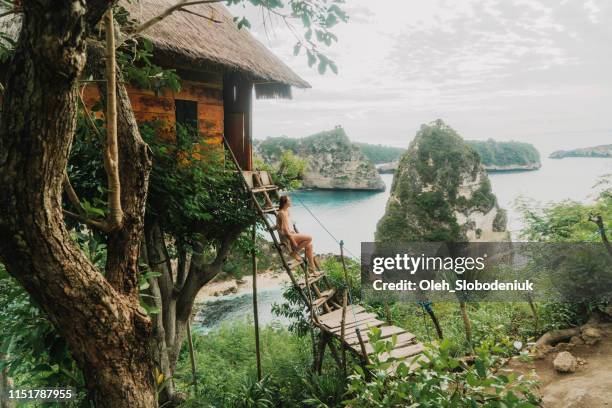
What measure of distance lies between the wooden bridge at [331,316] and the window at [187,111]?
1124 millimetres

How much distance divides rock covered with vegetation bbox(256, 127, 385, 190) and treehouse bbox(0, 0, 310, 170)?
1868 inches

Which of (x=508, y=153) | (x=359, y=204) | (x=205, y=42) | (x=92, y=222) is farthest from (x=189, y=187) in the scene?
(x=508, y=153)

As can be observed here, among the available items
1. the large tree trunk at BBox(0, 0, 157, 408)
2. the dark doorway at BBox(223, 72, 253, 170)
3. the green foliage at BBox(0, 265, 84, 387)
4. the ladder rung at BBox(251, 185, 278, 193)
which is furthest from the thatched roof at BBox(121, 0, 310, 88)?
the green foliage at BBox(0, 265, 84, 387)

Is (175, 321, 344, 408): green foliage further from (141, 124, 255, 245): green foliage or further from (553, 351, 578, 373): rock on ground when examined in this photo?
(553, 351, 578, 373): rock on ground

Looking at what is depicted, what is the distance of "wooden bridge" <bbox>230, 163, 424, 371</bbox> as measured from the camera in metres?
4.62

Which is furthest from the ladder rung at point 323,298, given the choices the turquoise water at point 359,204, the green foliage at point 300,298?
the turquoise water at point 359,204

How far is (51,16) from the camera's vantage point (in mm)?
1511

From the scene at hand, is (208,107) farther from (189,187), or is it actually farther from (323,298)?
(323,298)

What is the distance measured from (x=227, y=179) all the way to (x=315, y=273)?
194 centimetres

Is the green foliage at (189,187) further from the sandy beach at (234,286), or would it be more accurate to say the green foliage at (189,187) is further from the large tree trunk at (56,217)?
the sandy beach at (234,286)

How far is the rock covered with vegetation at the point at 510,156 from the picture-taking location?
4409cm

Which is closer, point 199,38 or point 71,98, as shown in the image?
point 71,98

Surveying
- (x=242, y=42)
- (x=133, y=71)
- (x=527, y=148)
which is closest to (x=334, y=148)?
(x=527, y=148)

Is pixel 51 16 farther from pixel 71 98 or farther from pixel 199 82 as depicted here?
pixel 199 82
